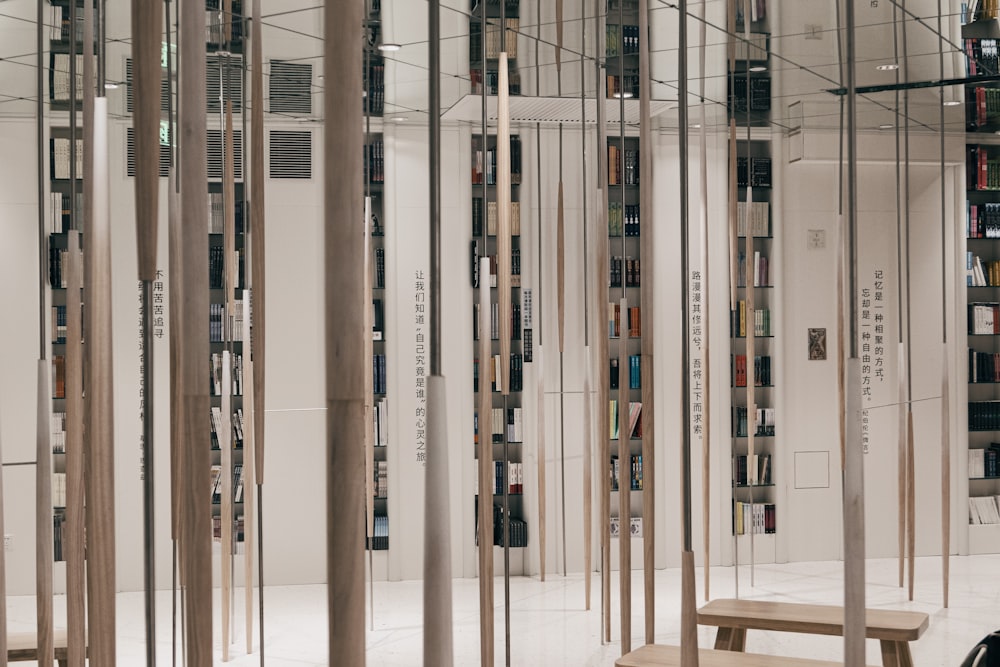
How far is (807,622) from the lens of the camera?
350 centimetres

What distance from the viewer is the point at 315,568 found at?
5758 mm

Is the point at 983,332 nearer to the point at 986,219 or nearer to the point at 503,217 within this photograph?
the point at 986,219

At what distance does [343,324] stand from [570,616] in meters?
4.75

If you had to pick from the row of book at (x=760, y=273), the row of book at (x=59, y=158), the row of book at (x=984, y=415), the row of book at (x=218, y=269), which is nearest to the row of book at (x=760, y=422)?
the row of book at (x=760, y=273)

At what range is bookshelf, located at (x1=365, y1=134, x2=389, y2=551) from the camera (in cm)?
582

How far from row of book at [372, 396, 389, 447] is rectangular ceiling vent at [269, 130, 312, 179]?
145cm

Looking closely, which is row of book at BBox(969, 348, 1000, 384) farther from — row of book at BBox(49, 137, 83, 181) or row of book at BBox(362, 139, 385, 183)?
row of book at BBox(49, 137, 83, 181)

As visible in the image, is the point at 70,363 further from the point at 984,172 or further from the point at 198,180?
the point at 984,172

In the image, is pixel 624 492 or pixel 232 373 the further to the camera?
pixel 232 373

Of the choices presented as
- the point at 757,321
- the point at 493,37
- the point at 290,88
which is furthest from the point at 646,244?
the point at 757,321

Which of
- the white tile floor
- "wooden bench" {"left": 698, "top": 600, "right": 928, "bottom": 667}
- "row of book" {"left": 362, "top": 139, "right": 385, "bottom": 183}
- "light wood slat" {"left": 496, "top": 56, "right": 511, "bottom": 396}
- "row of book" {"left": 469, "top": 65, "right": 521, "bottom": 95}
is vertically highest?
"row of book" {"left": 469, "top": 65, "right": 521, "bottom": 95}

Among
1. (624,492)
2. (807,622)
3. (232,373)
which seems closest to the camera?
(624,492)

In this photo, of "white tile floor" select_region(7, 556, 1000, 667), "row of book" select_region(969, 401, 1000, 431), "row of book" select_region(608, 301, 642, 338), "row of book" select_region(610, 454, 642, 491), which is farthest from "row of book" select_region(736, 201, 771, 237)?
"white tile floor" select_region(7, 556, 1000, 667)

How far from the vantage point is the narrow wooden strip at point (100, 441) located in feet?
2.51
